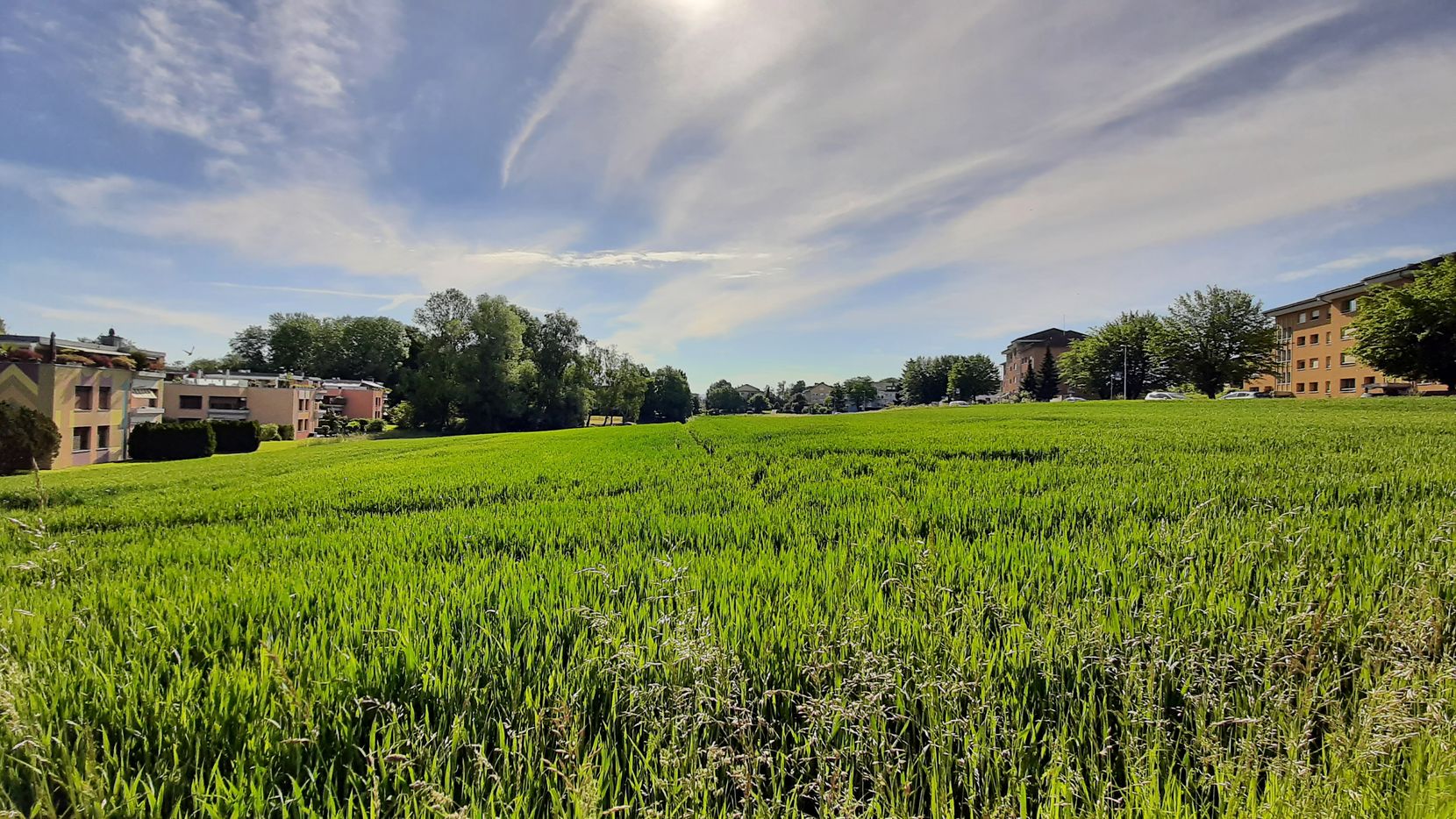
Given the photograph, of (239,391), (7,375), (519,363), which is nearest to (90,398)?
(7,375)

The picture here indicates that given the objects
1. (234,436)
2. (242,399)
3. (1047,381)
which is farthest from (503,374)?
(1047,381)

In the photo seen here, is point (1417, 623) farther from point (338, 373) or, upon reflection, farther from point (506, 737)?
point (338, 373)

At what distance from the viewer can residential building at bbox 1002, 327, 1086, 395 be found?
116875 mm

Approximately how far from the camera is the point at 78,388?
34312mm

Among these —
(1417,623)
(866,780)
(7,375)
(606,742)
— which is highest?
(7,375)

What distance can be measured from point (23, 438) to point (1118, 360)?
98597 mm

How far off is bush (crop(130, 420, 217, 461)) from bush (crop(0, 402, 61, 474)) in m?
10.5

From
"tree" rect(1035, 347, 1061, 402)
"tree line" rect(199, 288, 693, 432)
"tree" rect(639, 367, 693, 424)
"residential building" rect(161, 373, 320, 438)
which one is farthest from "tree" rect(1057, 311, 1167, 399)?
"residential building" rect(161, 373, 320, 438)

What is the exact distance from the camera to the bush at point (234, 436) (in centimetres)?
4628

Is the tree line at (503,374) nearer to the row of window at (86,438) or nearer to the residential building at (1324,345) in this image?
the row of window at (86,438)

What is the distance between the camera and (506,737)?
1.70 metres

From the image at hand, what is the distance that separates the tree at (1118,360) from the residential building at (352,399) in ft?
346

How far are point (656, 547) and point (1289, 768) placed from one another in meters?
3.30

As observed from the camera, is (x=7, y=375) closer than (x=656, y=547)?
No
